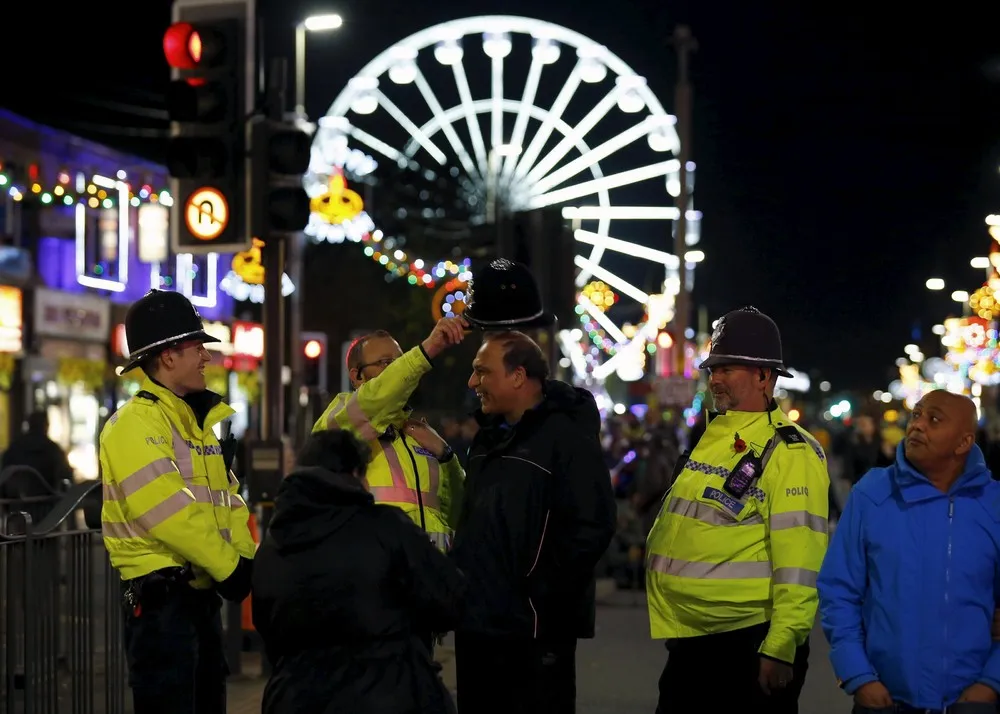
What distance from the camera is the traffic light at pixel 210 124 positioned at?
9.46 m

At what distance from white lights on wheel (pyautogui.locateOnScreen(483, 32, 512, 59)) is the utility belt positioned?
2653 centimetres

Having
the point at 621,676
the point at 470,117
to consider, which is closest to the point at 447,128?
the point at 470,117

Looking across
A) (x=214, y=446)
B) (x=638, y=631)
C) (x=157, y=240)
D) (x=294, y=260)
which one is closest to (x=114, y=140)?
(x=157, y=240)

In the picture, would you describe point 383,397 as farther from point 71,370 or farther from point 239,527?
point 71,370

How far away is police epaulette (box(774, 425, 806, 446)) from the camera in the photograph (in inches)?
197

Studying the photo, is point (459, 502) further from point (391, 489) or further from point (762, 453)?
point (762, 453)

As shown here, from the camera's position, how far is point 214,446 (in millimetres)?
5664

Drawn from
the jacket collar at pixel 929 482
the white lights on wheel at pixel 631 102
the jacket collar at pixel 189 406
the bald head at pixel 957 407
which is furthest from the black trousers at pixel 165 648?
the white lights on wheel at pixel 631 102

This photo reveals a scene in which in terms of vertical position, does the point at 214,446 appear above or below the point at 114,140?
below

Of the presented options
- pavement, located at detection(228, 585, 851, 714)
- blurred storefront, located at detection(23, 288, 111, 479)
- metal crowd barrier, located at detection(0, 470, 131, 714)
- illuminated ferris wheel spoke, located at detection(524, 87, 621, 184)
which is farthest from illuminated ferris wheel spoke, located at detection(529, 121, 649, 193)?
metal crowd barrier, located at detection(0, 470, 131, 714)

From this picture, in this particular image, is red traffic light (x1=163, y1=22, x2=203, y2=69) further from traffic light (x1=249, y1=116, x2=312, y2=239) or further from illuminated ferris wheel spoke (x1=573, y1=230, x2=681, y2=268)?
illuminated ferris wheel spoke (x1=573, y1=230, x2=681, y2=268)

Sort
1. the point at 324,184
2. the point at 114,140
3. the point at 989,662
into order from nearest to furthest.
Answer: the point at 989,662
the point at 324,184
the point at 114,140

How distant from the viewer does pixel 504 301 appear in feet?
18.2

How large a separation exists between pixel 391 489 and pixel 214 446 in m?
0.69
